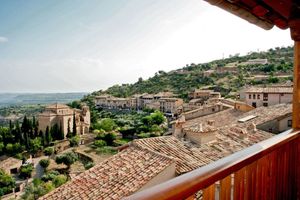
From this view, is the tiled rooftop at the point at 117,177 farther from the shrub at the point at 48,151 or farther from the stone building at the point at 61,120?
the stone building at the point at 61,120

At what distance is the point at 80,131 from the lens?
1699 inches

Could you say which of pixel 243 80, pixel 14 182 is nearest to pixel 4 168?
pixel 14 182

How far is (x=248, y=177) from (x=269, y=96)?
83.3ft

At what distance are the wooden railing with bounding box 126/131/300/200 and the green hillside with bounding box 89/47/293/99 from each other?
43.9 meters

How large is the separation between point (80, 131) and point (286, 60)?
134 ft

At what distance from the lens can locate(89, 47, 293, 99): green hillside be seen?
1961 inches

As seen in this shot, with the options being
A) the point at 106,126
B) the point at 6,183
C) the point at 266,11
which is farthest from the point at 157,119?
the point at 266,11

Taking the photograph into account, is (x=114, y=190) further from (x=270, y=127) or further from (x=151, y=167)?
(x=270, y=127)

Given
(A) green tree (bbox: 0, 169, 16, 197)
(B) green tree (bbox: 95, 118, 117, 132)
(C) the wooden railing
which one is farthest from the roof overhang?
(B) green tree (bbox: 95, 118, 117, 132)

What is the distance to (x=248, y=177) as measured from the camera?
5.56 ft

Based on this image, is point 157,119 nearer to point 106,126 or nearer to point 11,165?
point 106,126

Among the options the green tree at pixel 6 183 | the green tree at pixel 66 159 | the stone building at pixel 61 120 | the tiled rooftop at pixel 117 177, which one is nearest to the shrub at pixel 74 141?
the stone building at pixel 61 120

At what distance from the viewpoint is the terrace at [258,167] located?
1.11m

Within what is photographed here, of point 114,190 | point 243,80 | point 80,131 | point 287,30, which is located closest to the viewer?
point 287,30
